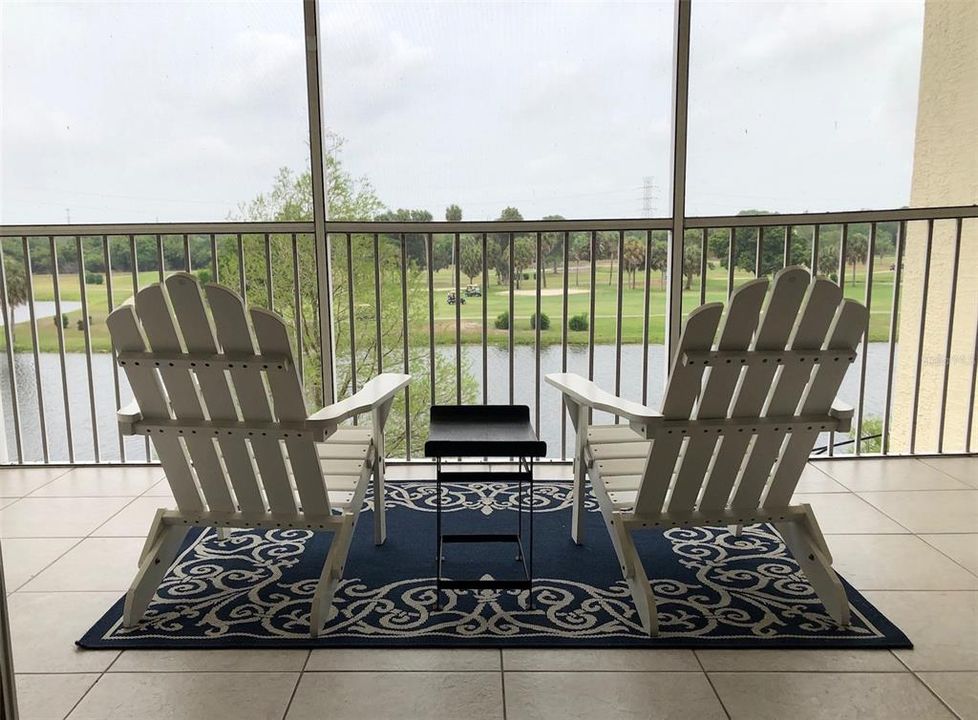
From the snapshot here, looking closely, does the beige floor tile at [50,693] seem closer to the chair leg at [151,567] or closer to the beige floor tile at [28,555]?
the chair leg at [151,567]

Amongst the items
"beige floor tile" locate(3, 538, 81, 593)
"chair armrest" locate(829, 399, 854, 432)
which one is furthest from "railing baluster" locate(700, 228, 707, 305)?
"beige floor tile" locate(3, 538, 81, 593)

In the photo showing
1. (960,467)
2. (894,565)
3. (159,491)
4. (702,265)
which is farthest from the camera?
(702,265)

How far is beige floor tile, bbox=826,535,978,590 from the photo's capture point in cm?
249

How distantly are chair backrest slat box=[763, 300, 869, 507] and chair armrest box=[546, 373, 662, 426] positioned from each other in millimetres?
474

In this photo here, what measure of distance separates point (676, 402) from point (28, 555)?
8.17ft

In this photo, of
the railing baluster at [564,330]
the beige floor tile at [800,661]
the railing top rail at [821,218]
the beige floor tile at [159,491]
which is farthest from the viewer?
the railing baluster at [564,330]

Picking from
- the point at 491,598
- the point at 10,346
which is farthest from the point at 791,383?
the point at 10,346

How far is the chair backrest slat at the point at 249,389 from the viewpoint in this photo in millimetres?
2068

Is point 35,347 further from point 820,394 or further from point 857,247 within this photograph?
point 857,247

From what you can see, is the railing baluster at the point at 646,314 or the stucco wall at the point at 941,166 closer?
the railing baluster at the point at 646,314

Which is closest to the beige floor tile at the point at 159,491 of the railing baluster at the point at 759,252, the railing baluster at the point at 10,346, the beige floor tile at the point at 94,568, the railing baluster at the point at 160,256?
the beige floor tile at the point at 94,568

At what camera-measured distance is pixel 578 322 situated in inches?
167

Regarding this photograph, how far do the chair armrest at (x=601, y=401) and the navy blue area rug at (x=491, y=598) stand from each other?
0.62 m

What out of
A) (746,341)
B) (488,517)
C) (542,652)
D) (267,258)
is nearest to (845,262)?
(746,341)
